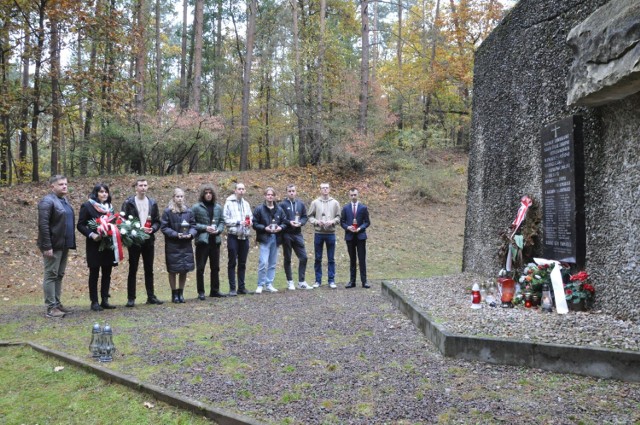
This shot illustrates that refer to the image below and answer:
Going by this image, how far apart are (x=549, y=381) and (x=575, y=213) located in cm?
242

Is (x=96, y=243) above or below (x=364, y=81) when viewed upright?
below

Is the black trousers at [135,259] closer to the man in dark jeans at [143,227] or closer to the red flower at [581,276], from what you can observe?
the man in dark jeans at [143,227]

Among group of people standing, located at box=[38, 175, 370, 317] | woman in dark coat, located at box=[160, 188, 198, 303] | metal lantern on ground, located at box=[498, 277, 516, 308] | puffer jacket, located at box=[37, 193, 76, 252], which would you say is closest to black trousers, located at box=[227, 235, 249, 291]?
group of people standing, located at box=[38, 175, 370, 317]

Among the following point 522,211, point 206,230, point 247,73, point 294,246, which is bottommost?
point 294,246

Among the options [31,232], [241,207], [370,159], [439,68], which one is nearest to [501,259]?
[241,207]

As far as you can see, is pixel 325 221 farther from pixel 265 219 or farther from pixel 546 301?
pixel 546 301

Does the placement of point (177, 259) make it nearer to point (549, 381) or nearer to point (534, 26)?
point (549, 381)

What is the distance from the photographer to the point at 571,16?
5.90 m

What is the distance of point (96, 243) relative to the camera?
7.06 meters

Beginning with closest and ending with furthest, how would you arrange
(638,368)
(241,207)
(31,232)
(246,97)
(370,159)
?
(638,368) < (241,207) < (31,232) < (370,159) < (246,97)

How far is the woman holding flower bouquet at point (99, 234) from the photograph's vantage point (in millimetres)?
6910

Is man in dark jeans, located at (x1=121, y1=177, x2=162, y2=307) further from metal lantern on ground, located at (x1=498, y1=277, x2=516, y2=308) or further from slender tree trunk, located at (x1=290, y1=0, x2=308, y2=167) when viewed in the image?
slender tree trunk, located at (x1=290, y1=0, x2=308, y2=167)

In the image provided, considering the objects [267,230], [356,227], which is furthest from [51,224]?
[356,227]

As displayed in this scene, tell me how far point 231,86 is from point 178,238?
20.9 metres
